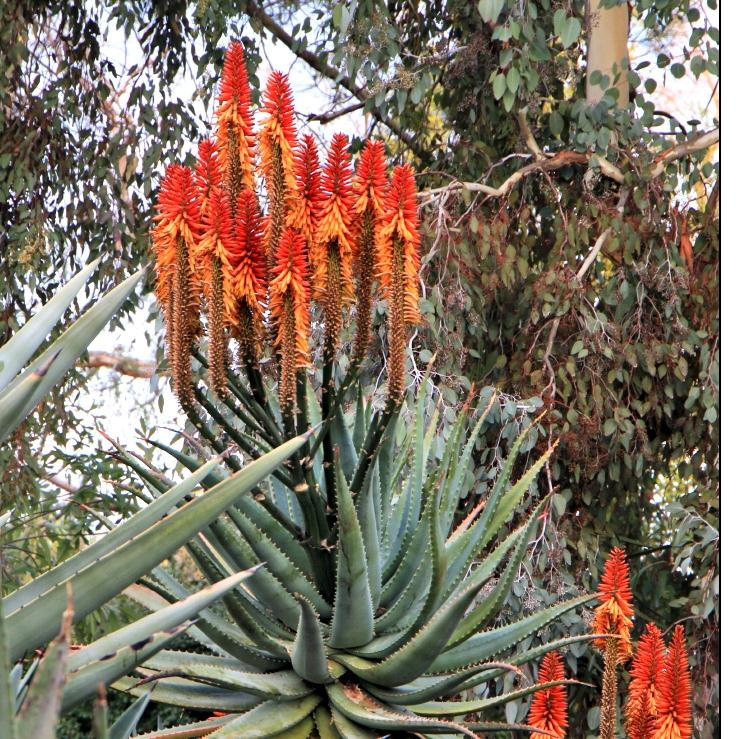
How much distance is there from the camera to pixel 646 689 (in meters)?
1.85

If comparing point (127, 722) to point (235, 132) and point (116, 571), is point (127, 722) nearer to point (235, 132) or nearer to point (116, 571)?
point (116, 571)

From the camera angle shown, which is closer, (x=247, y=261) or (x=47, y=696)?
(x=47, y=696)

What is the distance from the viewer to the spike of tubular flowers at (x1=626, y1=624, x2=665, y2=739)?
181 centimetres

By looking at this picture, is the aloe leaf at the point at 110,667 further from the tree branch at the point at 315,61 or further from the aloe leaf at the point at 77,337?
the tree branch at the point at 315,61

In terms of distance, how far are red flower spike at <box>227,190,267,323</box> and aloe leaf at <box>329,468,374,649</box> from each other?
300 mm

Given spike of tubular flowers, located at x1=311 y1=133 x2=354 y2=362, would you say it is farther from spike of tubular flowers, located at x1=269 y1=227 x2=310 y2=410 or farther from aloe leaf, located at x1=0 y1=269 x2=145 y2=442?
aloe leaf, located at x1=0 y1=269 x2=145 y2=442

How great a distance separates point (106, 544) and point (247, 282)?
0.65 metres

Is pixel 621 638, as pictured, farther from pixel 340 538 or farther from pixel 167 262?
pixel 167 262

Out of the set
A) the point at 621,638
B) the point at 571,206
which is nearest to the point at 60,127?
the point at 571,206

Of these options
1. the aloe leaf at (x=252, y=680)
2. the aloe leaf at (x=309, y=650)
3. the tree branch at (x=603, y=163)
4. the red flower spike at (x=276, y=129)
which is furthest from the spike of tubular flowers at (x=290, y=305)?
the tree branch at (x=603, y=163)

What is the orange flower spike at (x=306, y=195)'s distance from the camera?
1.94 meters

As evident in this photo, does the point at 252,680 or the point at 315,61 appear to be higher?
A: the point at 315,61

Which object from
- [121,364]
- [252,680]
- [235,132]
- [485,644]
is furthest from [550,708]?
[121,364]

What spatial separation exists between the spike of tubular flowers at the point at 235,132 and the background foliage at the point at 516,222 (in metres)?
1.86
